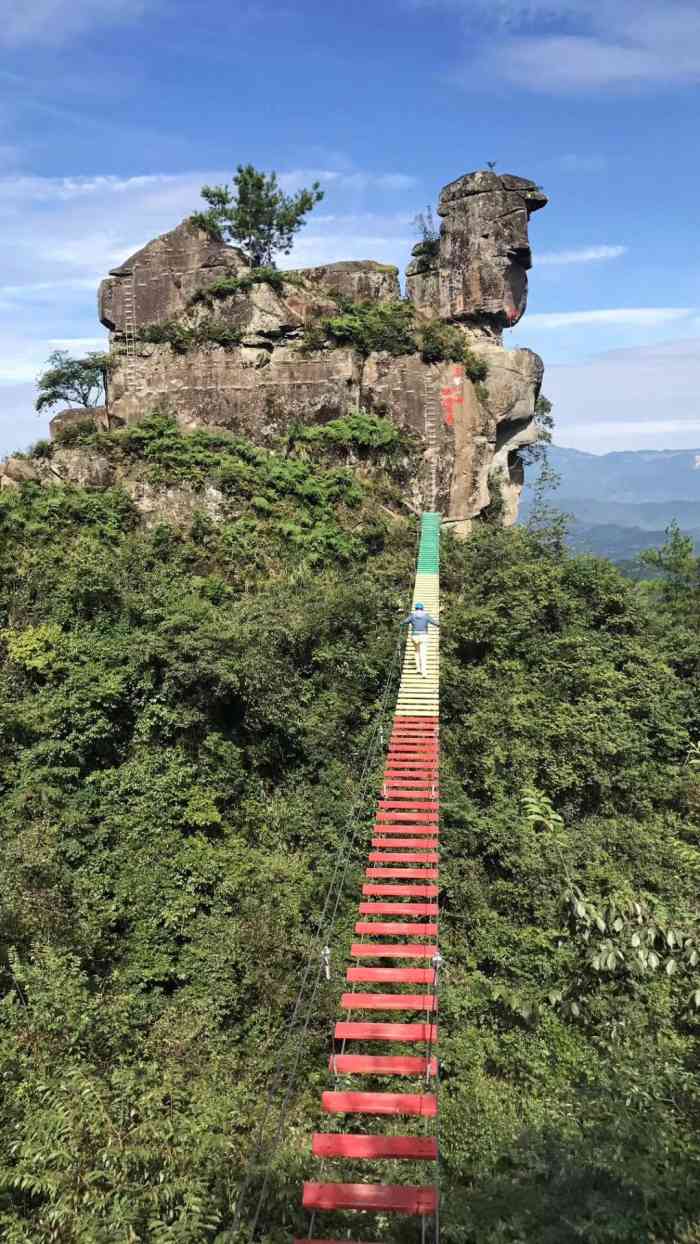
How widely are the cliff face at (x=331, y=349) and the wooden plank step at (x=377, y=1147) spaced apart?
16.4 m

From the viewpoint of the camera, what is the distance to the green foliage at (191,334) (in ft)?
65.9

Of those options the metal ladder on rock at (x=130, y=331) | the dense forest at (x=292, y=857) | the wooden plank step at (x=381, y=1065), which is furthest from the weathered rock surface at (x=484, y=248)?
the wooden plank step at (x=381, y=1065)

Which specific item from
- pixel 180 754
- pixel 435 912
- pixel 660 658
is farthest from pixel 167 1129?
pixel 660 658

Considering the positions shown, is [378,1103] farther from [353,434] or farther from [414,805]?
[353,434]

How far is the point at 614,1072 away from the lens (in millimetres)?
6797

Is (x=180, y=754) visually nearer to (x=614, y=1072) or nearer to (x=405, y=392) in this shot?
(x=614, y=1072)

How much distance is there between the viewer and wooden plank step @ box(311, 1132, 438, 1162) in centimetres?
460

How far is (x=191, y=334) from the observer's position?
2022 centimetres

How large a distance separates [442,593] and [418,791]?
297 inches

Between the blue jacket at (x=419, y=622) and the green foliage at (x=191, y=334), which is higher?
the green foliage at (x=191, y=334)

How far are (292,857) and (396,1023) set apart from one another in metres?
3.44

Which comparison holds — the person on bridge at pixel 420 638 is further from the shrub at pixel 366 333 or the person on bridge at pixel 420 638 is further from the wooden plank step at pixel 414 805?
the shrub at pixel 366 333

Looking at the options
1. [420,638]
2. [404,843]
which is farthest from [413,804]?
[420,638]

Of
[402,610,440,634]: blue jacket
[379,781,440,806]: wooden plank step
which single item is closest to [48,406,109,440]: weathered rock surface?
[402,610,440,634]: blue jacket
